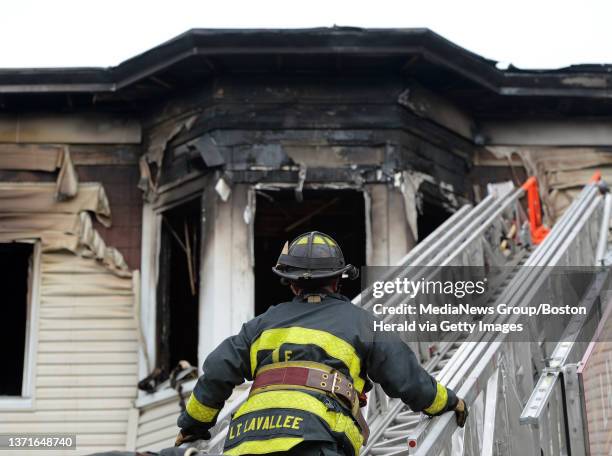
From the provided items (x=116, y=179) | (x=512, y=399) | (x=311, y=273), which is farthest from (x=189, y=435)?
(x=116, y=179)

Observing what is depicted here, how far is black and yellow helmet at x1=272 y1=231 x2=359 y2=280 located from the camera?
483 centimetres

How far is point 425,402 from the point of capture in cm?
456

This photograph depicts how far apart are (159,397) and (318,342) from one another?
6.32 m

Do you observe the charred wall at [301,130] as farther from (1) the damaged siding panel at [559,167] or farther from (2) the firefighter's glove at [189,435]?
(2) the firefighter's glove at [189,435]

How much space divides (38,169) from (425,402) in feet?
25.1

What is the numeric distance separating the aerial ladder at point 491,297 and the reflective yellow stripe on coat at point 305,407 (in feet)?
0.83

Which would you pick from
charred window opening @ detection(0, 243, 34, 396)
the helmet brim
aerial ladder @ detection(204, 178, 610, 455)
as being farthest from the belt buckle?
charred window opening @ detection(0, 243, 34, 396)

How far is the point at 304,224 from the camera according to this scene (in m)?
13.4

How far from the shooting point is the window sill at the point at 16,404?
1072cm

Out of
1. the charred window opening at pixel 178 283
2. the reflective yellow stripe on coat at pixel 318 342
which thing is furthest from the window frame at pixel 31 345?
the reflective yellow stripe on coat at pixel 318 342

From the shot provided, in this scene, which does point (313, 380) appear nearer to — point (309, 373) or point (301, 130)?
point (309, 373)

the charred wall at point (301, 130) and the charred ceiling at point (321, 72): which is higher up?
the charred ceiling at point (321, 72)

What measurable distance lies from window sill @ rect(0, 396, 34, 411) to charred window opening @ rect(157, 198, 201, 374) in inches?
52.2

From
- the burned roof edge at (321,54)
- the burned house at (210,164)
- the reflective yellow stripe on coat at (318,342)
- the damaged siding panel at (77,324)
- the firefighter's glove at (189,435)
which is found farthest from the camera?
the damaged siding panel at (77,324)
